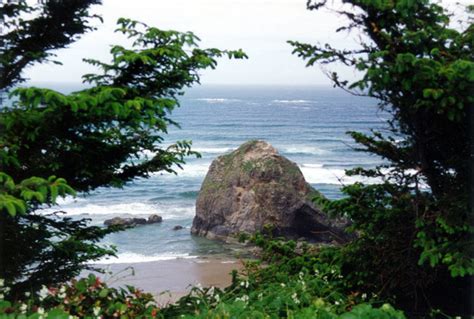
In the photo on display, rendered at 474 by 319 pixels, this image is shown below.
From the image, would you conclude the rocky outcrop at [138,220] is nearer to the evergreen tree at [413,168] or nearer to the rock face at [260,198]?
the rock face at [260,198]

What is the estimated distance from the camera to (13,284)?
6.23 metres

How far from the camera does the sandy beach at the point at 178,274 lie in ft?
57.4

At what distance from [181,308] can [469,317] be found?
3.21 metres

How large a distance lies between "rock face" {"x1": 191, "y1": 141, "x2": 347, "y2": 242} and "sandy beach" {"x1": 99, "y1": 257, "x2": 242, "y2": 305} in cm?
188

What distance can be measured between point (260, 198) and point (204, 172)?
18.8 m

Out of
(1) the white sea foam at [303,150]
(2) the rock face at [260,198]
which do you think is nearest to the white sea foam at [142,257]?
(2) the rock face at [260,198]

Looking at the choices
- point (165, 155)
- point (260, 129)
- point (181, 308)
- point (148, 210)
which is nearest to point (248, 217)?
point (148, 210)

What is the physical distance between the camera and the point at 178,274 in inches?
756

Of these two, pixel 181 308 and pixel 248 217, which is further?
pixel 248 217

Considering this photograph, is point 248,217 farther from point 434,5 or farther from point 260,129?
point 260,129

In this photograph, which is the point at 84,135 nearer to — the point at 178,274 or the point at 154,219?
the point at 178,274

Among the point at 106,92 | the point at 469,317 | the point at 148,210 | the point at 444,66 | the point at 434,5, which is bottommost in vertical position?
the point at 148,210

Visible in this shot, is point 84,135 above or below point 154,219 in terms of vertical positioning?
above

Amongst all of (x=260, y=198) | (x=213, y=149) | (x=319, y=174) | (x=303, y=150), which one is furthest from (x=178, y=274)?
(x=303, y=150)
